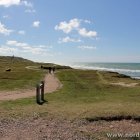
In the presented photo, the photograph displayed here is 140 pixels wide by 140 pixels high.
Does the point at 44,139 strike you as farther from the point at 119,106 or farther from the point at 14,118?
the point at 119,106

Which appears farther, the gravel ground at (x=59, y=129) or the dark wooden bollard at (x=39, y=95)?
the dark wooden bollard at (x=39, y=95)

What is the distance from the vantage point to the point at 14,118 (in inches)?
779

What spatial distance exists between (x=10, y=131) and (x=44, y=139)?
213 cm

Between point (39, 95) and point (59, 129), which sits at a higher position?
point (39, 95)

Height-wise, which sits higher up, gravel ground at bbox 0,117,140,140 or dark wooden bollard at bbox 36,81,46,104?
dark wooden bollard at bbox 36,81,46,104

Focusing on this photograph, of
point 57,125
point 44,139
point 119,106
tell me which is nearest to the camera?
point 44,139

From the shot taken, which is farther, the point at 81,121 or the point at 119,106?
the point at 119,106

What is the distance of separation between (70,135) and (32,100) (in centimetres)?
1094

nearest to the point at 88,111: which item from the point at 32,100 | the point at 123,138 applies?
the point at 123,138

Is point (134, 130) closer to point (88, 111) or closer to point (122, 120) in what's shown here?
point (122, 120)

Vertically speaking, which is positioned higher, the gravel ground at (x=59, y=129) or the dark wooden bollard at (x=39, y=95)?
the dark wooden bollard at (x=39, y=95)

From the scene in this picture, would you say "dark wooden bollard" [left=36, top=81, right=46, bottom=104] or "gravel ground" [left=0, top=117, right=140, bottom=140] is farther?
"dark wooden bollard" [left=36, top=81, right=46, bottom=104]

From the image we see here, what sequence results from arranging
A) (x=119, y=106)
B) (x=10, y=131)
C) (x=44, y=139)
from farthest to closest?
(x=119, y=106)
(x=10, y=131)
(x=44, y=139)

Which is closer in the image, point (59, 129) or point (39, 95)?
point (59, 129)
